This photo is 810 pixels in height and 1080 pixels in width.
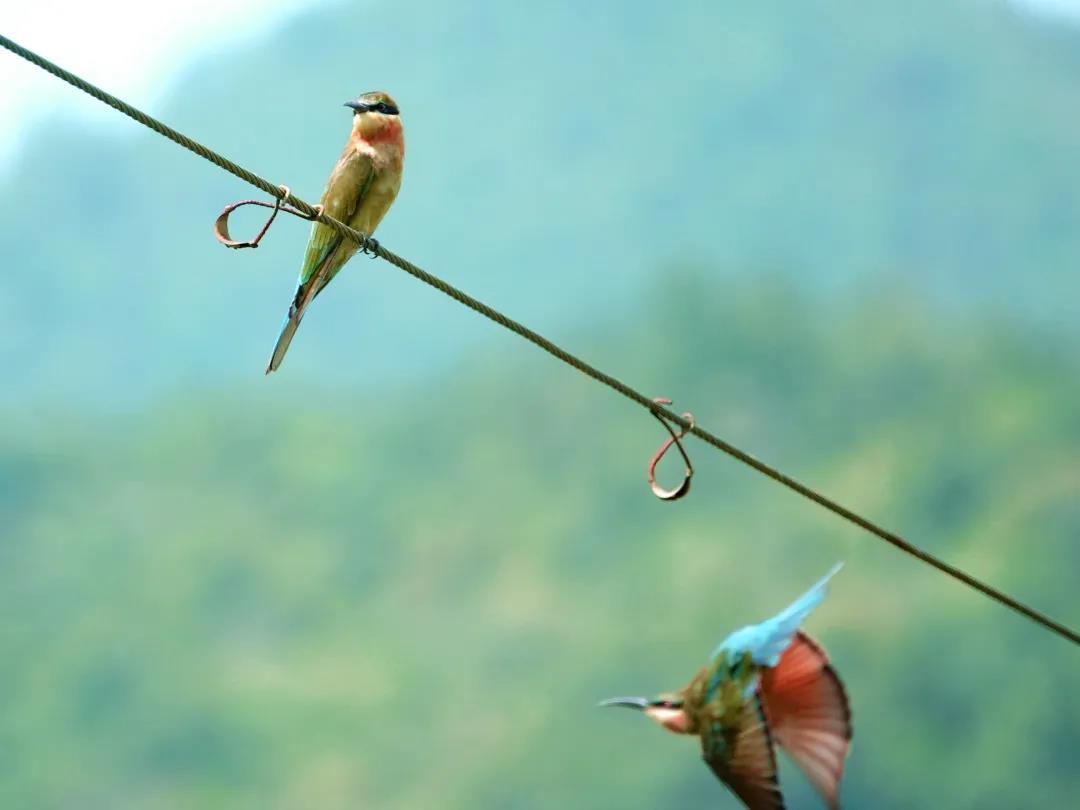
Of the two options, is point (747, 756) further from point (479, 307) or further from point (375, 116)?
point (375, 116)

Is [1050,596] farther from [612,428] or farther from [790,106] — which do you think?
[790,106]

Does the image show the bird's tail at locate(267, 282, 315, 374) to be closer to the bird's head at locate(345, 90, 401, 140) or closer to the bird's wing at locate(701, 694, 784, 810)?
the bird's head at locate(345, 90, 401, 140)

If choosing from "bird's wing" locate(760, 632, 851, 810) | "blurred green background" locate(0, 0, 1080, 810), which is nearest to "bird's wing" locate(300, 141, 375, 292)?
"bird's wing" locate(760, 632, 851, 810)

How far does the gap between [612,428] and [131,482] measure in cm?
343

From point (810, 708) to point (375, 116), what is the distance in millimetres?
1004

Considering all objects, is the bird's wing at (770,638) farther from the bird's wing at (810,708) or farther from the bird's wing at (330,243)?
the bird's wing at (330,243)

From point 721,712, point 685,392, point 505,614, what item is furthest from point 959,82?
point 721,712

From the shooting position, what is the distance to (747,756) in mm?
1863

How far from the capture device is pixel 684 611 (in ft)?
31.3

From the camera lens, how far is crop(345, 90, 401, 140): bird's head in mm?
2271

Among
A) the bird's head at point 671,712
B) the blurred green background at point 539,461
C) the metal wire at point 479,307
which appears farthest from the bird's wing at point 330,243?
the blurred green background at point 539,461

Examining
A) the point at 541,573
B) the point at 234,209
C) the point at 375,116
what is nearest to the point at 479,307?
the point at 234,209

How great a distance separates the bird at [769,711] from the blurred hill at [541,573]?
6856 millimetres

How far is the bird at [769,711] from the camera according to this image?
6.10 ft
